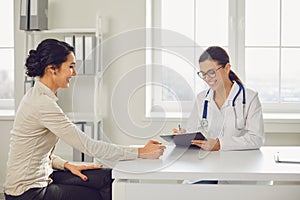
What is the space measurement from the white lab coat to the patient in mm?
438

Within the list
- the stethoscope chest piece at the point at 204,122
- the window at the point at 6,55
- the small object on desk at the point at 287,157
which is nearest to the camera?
the small object on desk at the point at 287,157

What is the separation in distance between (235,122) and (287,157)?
393 millimetres

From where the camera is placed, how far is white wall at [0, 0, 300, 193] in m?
3.68

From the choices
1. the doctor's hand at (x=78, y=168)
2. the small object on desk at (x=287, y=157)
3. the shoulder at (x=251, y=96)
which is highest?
the shoulder at (x=251, y=96)

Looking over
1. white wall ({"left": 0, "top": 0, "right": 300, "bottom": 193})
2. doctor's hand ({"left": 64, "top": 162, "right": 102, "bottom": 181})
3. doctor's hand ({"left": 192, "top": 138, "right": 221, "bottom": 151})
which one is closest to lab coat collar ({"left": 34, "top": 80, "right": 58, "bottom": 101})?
doctor's hand ({"left": 64, "top": 162, "right": 102, "bottom": 181})

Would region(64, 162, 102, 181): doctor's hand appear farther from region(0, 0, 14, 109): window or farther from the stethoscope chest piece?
region(0, 0, 14, 109): window

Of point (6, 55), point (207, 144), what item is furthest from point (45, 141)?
point (6, 55)

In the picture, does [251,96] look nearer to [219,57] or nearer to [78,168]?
[219,57]

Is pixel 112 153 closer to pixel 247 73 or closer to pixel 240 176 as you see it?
pixel 240 176

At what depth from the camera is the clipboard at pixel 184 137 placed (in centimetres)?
236

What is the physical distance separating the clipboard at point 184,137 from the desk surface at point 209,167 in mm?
78

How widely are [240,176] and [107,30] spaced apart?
6.78ft

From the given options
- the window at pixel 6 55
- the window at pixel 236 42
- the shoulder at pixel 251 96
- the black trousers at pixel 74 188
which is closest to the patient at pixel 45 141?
the black trousers at pixel 74 188

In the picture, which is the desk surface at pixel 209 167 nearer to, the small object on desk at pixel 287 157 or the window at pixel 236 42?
the small object on desk at pixel 287 157
